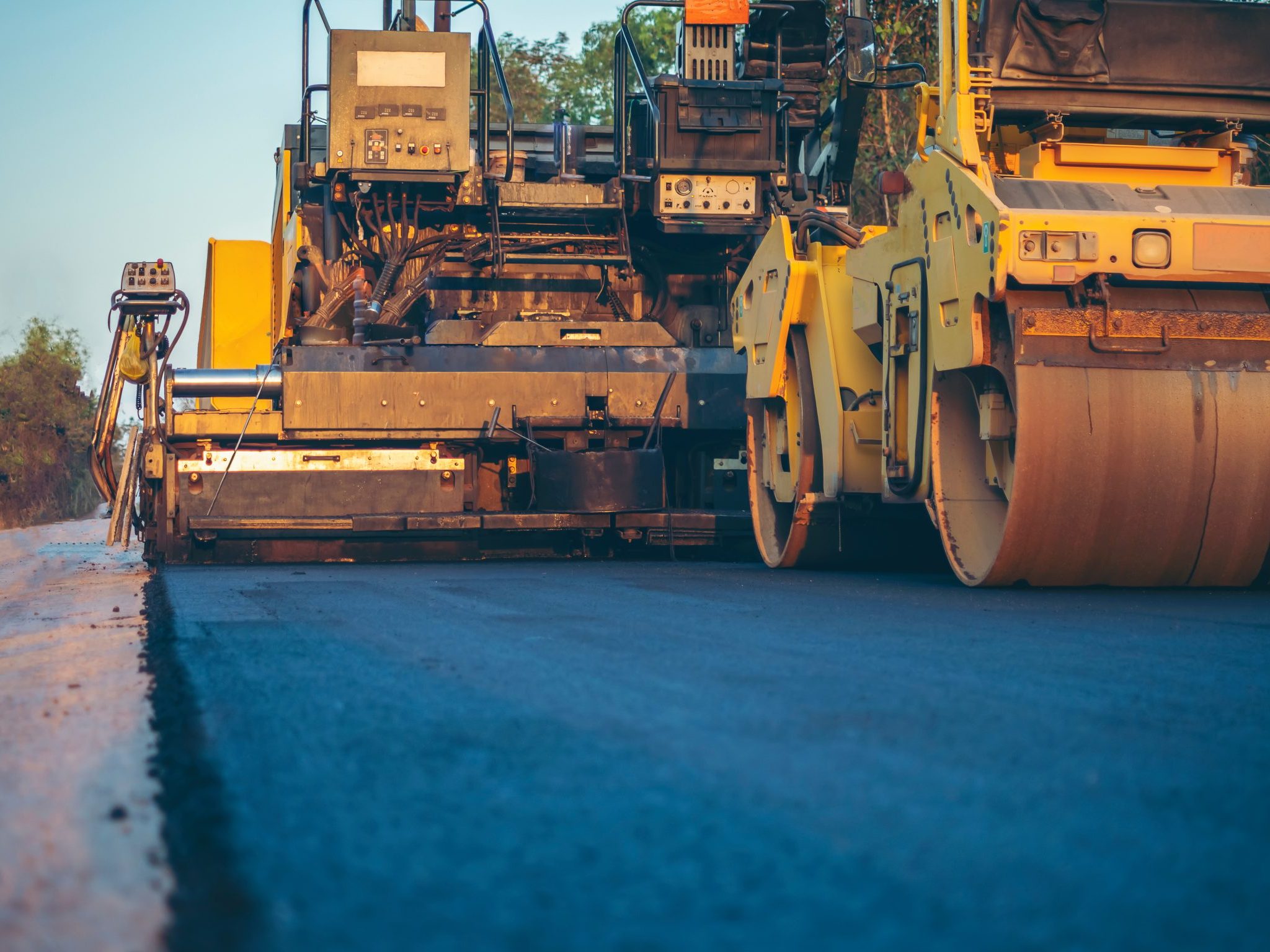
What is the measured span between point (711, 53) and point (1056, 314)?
477cm

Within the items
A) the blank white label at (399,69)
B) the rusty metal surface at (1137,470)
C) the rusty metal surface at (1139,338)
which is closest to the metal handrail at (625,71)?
the blank white label at (399,69)

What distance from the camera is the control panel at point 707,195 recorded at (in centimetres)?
909

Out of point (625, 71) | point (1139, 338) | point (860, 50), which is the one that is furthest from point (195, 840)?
point (625, 71)

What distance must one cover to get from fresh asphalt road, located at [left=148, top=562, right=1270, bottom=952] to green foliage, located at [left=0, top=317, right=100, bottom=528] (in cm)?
2273

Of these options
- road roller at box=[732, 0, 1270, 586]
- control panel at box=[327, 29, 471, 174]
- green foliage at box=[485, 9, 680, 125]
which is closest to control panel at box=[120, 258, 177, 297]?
control panel at box=[327, 29, 471, 174]

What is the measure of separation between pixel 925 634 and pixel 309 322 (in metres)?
6.04

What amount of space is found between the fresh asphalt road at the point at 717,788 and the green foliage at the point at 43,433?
74.6 feet

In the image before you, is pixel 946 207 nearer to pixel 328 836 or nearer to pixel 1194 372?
pixel 1194 372

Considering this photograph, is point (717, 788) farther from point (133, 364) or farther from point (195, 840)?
point (133, 364)

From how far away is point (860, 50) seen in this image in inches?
249

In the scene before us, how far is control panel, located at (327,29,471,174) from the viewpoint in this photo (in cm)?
906

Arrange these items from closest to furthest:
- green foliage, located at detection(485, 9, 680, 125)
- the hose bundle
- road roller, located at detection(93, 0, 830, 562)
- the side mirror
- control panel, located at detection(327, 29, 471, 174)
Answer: the side mirror < the hose bundle < road roller, located at detection(93, 0, 830, 562) < control panel, located at detection(327, 29, 471, 174) < green foliage, located at detection(485, 9, 680, 125)

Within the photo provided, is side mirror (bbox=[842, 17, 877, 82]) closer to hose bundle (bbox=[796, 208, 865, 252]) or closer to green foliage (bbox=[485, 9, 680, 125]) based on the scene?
hose bundle (bbox=[796, 208, 865, 252])

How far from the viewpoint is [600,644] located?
3686 millimetres
